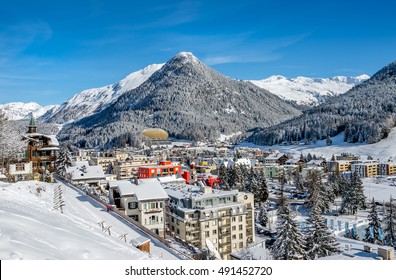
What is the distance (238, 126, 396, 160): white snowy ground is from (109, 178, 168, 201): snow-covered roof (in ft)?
317

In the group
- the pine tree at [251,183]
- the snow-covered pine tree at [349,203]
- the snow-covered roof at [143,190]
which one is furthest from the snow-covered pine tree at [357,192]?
the snow-covered roof at [143,190]

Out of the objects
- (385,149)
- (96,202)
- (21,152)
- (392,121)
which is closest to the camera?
(96,202)

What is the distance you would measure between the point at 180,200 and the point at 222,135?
170079 mm

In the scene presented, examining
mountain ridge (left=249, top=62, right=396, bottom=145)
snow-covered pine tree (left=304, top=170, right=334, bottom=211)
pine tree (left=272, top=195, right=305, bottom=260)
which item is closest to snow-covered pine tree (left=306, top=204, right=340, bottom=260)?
pine tree (left=272, top=195, right=305, bottom=260)

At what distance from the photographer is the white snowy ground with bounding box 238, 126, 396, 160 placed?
109 metres

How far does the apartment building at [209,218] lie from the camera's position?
87.7ft

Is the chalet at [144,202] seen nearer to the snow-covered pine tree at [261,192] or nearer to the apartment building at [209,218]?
the apartment building at [209,218]

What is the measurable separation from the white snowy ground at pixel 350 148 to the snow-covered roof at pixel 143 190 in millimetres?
96605

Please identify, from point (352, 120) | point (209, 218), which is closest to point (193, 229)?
point (209, 218)

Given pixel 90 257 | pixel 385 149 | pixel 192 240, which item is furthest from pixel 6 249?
pixel 385 149

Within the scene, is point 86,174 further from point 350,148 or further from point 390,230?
point 350,148

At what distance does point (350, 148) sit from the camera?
398 ft

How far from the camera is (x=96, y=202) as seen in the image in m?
18.7

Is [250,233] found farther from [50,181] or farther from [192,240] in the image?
[50,181]
